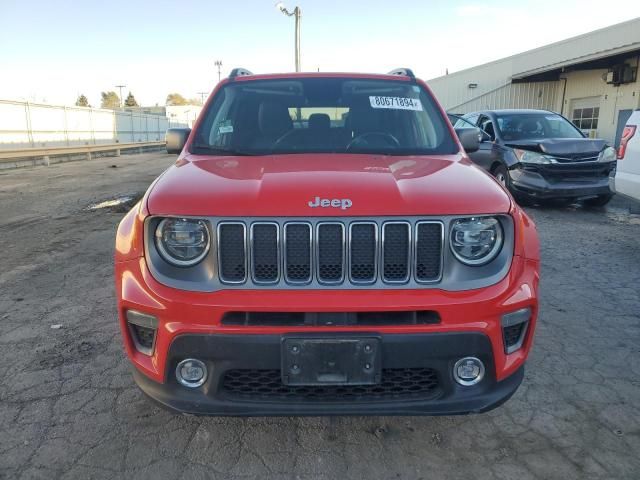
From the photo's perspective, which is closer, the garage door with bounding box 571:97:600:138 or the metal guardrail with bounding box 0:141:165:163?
the metal guardrail with bounding box 0:141:165:163

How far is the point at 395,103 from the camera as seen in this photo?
3.42 meters

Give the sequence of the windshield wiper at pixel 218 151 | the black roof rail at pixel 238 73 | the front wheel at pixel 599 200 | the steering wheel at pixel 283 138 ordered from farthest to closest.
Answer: the front wheel at pixel 599 200 < the black roof rail at pixel 238 73 < the steering wheel at pixel 283 138 < the windshield wiper at pixel 218 151

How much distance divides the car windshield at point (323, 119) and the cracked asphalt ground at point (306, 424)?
5.18 feet

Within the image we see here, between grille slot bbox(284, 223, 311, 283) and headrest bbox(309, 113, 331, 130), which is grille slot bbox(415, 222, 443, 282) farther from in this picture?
headrest bbox(309, 113, 331, 130)

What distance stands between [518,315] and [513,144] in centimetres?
714

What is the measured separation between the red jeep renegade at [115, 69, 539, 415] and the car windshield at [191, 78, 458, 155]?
87 cm

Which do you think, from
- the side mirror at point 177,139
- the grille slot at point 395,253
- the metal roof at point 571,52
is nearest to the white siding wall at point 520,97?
the metal roof at point 571,52

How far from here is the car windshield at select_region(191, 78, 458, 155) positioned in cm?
310

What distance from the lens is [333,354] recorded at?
1.99 m

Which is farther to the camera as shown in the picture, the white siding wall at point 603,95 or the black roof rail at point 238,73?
the white siding wall at point 603,95

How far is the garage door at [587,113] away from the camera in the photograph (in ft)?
59.4

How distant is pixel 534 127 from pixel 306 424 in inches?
324

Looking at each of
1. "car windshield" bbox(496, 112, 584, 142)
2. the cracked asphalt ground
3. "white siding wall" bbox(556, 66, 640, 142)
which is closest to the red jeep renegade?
the cracked asphalt ground

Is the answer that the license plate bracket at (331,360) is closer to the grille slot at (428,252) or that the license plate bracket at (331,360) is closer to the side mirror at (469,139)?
the grille slot at (428,252)
